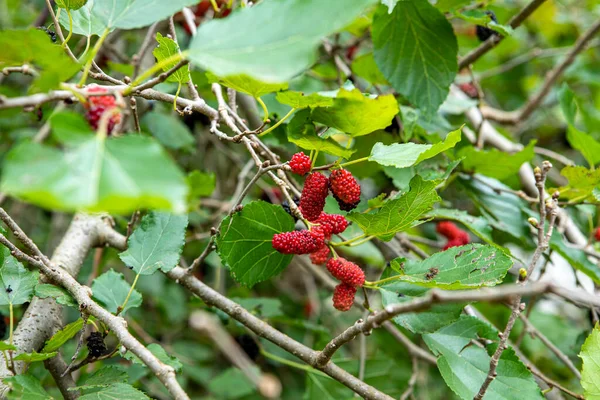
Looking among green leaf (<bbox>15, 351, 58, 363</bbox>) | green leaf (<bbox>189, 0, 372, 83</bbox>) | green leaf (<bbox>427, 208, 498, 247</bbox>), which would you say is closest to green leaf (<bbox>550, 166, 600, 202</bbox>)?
green leaf (<bbox>427, 208, 498, 247</bbox>)

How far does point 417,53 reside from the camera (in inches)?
43.1

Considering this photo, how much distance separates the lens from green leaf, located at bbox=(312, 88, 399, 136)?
0.71 meters

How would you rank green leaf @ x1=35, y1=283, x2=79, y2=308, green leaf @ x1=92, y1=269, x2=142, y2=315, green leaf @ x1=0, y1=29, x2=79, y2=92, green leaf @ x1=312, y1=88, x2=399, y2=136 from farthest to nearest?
1. green leaf @ x1=92, y1=269, x2=142, y2=315
2. green leaf @ x1=35, y1=283, x2=79, y2=308
3. green leaf @ x1=312, y1=88, x2=399, y2=136
4. green leaf @ x1=0, y1=29, x2=79, y2=92

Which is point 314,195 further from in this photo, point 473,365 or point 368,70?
point 368,70

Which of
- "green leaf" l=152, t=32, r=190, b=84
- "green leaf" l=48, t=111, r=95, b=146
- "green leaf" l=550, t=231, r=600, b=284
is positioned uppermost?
"green leaf" l=48, t=111, r=95, b=146

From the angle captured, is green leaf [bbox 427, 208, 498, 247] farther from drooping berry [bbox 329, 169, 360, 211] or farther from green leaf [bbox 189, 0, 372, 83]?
green leaf [bbox 189, 0, 372, 83]

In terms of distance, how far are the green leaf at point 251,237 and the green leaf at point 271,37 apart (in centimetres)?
35

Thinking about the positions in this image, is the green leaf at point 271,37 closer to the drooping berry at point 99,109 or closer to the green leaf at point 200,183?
the drooping berry at point 99,109

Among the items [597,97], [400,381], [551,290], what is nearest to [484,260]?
[551,290]

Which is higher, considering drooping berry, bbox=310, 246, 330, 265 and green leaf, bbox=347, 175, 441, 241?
green leaf, bbox=347, 175, 441, 241

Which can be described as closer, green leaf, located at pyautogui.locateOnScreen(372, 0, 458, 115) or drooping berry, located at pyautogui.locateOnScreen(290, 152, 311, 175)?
drooping berry, located at pyautogui.locateOnScreen(290, 152, 311, 175)

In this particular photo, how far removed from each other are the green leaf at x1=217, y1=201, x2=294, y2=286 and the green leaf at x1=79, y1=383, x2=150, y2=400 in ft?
0.77

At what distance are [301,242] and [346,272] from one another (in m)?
0.11

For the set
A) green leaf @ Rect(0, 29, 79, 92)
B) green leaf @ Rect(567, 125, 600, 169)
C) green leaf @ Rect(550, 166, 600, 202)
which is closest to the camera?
green leaf @ Rect(0, 29, 79, 92)
